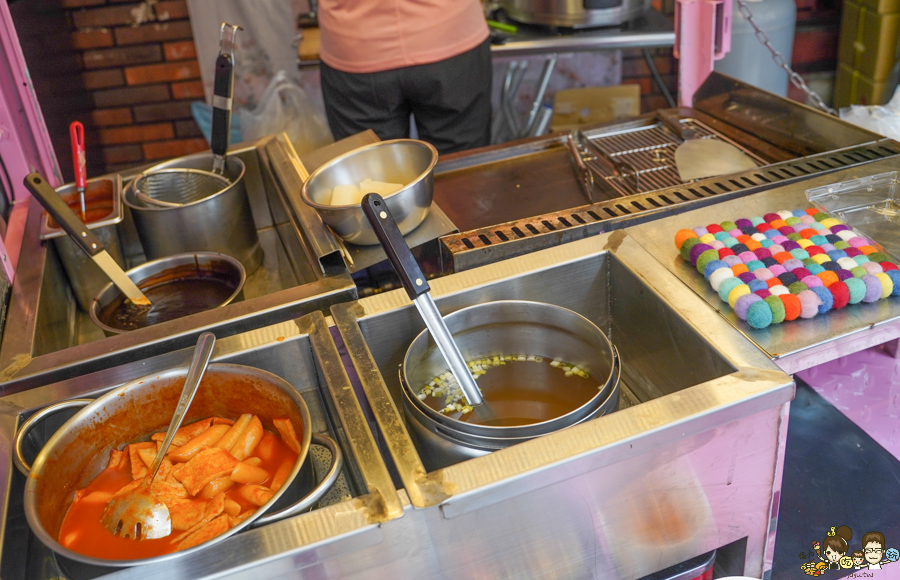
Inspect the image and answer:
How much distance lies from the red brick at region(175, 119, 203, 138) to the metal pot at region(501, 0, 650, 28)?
1779 millimetres

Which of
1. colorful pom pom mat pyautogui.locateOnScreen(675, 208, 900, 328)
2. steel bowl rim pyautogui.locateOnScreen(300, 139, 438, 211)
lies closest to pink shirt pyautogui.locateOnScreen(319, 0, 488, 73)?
steel bowl rim pyautogui.locateOnScreen(300, 139, 438, 211)

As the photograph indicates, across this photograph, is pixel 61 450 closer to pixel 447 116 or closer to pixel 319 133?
pixel 447 116

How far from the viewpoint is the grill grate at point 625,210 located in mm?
1260

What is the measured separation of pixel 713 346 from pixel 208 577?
68 centimetres

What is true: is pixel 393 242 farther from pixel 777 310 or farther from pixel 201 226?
pixel 201 226

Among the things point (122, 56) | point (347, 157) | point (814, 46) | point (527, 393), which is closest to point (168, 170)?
point (347, 157)

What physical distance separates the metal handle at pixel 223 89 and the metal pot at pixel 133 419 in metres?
0.75

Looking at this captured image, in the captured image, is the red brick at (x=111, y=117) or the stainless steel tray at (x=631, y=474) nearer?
the stainless steel tray at (x=631, y=474)

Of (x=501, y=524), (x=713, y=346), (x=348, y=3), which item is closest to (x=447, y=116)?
(x=348, y=3)

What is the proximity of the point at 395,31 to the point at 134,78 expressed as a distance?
6.48 feet

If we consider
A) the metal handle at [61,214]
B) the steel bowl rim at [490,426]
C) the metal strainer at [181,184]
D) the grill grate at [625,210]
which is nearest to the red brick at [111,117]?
the metal strainer at [181,184]

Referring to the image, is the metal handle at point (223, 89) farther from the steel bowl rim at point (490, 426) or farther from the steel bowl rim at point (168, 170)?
the steel bowl rim at point (490, 426)

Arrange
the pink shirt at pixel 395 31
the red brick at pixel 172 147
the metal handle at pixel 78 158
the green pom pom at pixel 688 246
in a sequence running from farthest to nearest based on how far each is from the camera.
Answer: the red brick at pixel 172 147
the pink shirt at pixel 395 31
the metal handle at pixel 78 158
the green pom pom at pixel 688 246

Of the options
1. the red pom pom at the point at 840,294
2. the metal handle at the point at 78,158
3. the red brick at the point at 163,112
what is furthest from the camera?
the red brick at the point at 163,112
